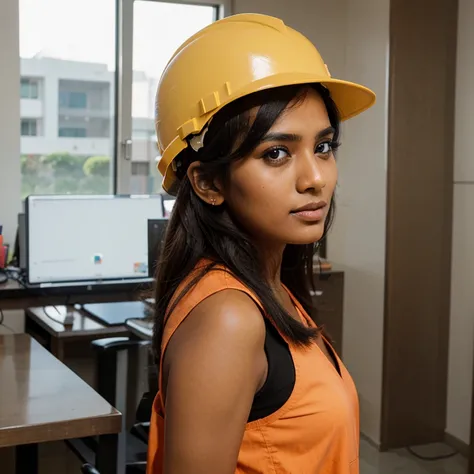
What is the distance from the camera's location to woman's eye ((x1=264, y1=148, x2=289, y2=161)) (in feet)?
3.16

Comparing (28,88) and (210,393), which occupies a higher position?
(28,88)

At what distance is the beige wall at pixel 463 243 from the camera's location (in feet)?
11.9

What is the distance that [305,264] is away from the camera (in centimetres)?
135

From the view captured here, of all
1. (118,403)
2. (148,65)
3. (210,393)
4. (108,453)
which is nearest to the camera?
(210,393)

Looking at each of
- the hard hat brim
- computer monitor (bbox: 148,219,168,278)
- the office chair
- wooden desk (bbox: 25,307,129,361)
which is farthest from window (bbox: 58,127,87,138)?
the hard hat brim

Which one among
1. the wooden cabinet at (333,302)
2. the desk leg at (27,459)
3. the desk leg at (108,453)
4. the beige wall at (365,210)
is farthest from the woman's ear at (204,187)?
the wooden cabinet at (333,302)

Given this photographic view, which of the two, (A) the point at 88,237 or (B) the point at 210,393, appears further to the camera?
(A) the point at 88,237

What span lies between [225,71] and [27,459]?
6.09ft

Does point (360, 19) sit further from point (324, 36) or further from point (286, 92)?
point (286, 92)

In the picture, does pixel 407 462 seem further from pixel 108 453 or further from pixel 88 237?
pixel 108 453

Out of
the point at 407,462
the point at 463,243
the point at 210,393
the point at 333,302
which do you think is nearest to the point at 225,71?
the point at 210,393

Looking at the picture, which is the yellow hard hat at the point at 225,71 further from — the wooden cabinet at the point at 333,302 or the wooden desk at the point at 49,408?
the wooden cabinet at the point at 333,302

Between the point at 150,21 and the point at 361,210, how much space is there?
1539 mm

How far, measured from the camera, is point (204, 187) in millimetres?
1021
